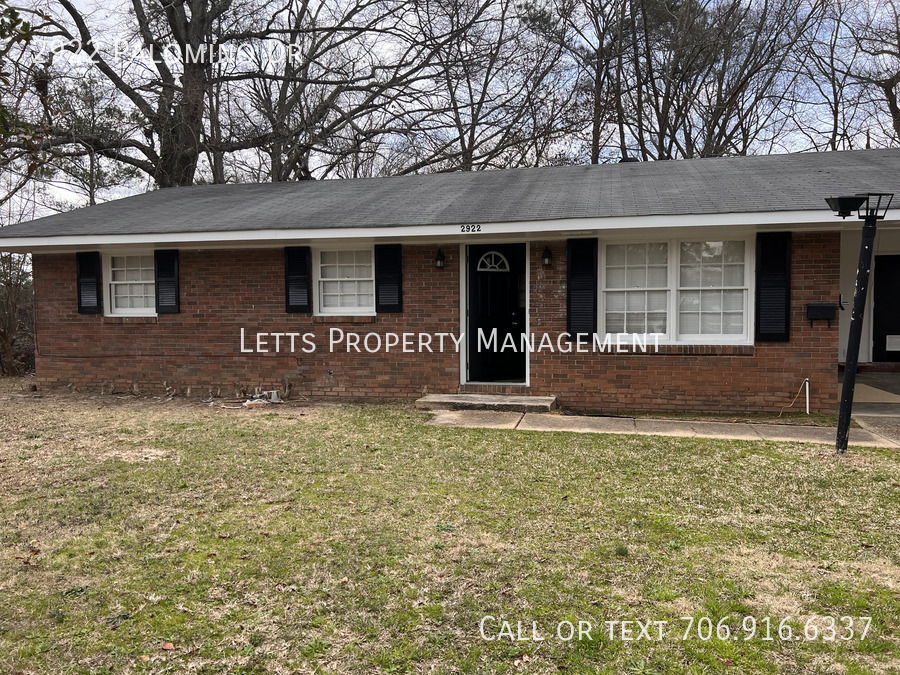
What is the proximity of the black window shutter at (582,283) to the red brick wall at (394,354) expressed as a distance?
0.18 metres

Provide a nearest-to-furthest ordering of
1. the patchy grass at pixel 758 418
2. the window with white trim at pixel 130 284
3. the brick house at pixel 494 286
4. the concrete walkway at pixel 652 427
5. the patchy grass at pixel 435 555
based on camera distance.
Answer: the patchy grass at pixel 435 555 < the concrete walkway at pixel 652 427 < the patchy grass at pixel 758 418 < the brick house at pixel 494 286 < the window with white trim at pixel 130 284

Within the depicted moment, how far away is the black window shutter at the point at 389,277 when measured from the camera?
30.0 feet

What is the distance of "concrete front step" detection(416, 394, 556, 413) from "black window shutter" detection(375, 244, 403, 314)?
1455mm

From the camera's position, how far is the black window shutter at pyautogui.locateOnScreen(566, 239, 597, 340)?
8.41 metres

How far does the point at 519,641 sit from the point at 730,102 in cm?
2089

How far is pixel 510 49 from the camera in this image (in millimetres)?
20891

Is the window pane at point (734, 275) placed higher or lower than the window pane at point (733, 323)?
higher

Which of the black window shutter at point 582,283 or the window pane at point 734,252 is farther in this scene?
the black window shutter at point 582,283

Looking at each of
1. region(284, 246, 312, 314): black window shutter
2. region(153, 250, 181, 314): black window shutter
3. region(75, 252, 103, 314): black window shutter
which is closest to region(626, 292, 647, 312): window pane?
region(284, 246, 312, 314): black window shutter

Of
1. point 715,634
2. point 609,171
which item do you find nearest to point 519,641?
point 715,634

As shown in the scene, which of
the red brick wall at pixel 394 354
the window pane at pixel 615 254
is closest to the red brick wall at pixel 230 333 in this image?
the red brick wall at pixel 394 354

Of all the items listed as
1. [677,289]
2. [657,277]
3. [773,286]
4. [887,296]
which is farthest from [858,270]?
[887,296]

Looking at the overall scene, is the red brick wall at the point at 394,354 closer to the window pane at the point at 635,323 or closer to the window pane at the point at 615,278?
the window pane at the point at 635,323

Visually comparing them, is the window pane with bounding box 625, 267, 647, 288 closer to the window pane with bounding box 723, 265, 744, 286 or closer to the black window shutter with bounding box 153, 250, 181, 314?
the window pane with bounding box 723, 265, 744, 286
